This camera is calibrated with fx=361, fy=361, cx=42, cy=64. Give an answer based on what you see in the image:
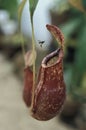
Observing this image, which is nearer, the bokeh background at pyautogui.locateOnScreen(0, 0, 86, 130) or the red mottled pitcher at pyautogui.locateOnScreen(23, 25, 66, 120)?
the red mottled pitcher at pyautogui.locateOnScreen(23, 25, 66, 120)

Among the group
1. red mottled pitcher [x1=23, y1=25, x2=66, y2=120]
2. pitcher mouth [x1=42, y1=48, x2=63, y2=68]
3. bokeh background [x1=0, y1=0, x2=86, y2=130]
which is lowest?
bokeh background [x1=0, y1=0, x2=86, y2=130]

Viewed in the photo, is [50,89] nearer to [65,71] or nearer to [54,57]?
[54,57]

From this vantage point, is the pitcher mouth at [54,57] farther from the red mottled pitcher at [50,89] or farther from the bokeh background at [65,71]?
the bokeh background at [65,71]

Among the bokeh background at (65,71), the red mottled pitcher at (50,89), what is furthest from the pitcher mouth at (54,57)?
the bokeh background at (65,71)

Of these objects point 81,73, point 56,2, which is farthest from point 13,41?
point 81,73

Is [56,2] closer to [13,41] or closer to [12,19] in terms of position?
[13,41]

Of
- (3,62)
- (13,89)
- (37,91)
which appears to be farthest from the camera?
(3,62)

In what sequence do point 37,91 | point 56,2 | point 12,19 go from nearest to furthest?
point 37,91 < point 56,2 < point 12,19

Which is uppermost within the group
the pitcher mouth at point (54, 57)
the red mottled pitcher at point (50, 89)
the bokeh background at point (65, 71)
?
the pitcher mouth at point (54, 57)

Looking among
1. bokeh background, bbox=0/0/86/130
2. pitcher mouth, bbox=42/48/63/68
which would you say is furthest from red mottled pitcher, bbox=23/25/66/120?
bokeh background, bbox=0/0/86/130

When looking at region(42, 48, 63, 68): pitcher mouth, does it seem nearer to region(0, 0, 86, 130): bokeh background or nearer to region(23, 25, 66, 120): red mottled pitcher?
region(23, 25, 66, 120): red mottled pitcher

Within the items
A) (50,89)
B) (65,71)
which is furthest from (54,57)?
(65,71)
